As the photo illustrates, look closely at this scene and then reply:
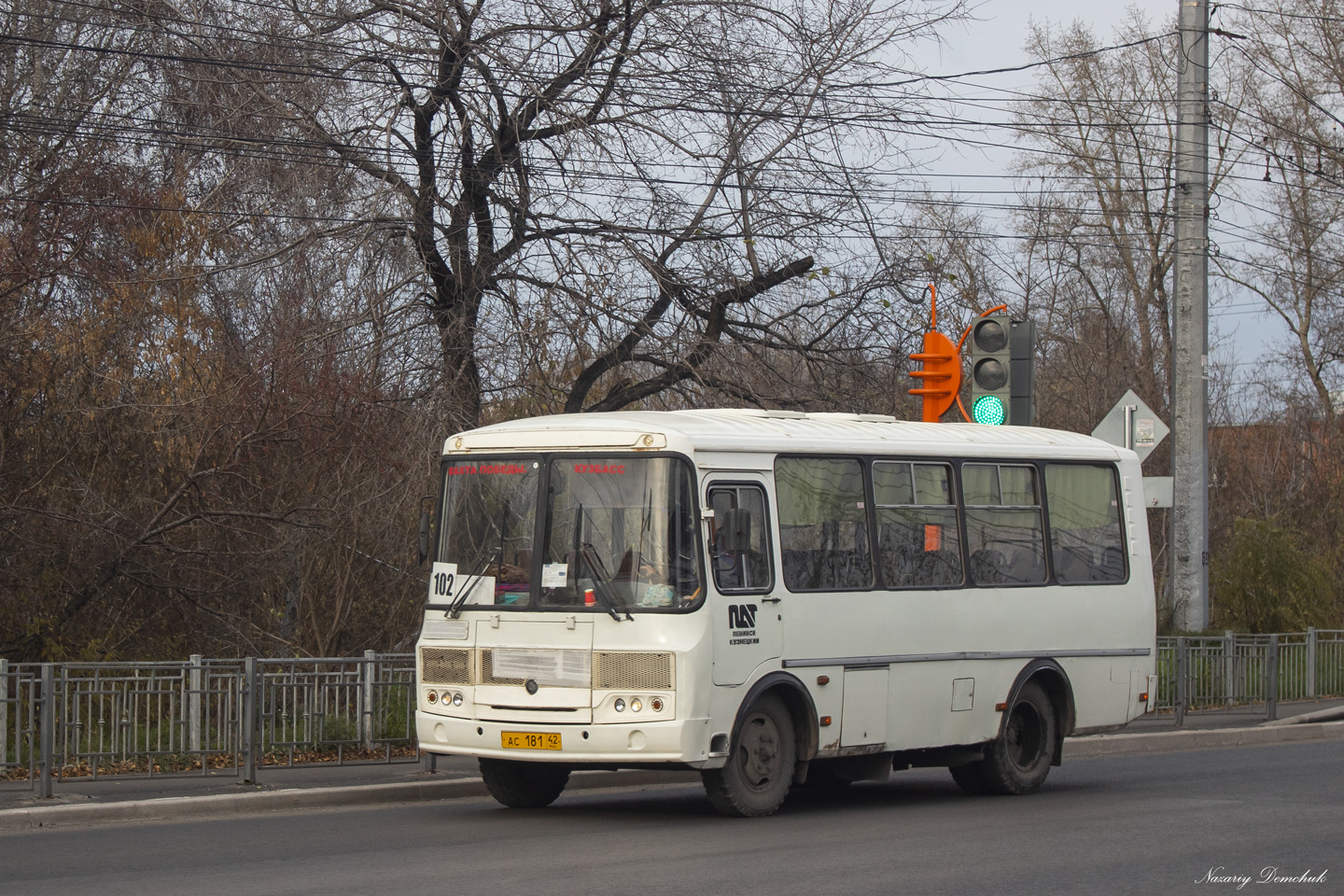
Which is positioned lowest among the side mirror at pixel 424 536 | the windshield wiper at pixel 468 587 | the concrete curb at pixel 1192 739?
the concrete curb at pixel 1192 739

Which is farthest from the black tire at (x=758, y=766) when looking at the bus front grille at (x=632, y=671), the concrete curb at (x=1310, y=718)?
the concrete curb at (x=1310, y=718)

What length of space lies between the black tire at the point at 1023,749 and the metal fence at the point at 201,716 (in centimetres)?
514

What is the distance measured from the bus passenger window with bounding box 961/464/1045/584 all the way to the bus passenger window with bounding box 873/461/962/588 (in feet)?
0.73

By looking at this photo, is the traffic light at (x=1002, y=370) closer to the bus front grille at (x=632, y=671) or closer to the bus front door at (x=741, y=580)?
the bus front door at (x=741, y=580)

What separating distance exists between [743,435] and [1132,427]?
745cm

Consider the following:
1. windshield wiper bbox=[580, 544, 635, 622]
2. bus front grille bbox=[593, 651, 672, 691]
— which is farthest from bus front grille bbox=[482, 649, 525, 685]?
windshield wiper bbox=[580, 544, 635, 622]

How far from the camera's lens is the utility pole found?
2020 cm

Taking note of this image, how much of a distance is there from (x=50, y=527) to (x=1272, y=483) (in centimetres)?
3148

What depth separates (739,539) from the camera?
11.5 metres

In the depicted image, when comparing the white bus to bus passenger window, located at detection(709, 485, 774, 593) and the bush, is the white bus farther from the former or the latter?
the bush

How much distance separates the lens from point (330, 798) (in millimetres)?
12508

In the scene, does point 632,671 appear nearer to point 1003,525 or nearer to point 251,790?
point 251,790

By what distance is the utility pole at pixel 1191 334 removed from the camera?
20203 millimetres

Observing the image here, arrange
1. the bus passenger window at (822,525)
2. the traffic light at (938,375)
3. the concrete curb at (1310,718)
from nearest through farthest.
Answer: the bus passenger window at (822,525)
the traffic light at (938,375)
the concrete curb at (1310,718)
